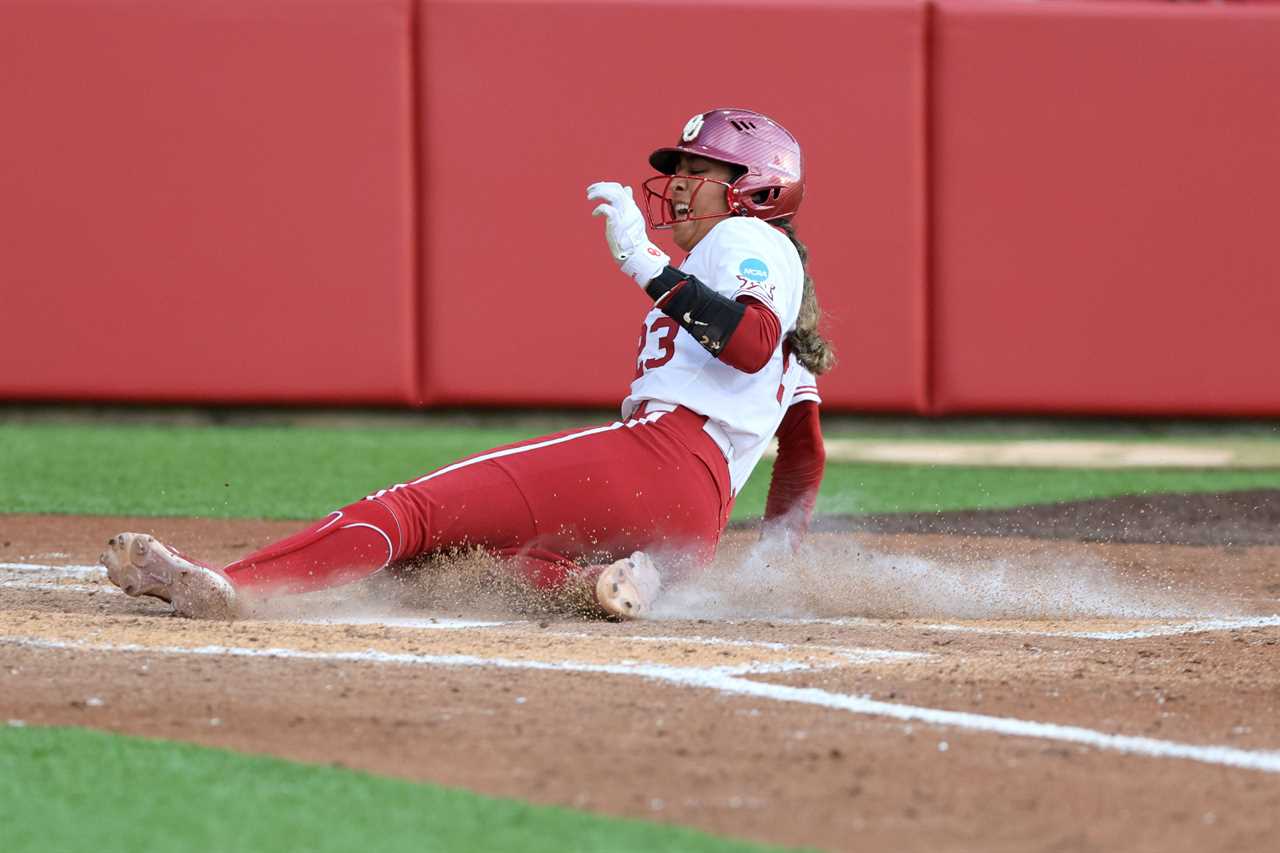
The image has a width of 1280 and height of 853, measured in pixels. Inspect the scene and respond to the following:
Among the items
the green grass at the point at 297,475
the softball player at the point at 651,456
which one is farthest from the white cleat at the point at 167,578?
the green grass at the point at 297,475

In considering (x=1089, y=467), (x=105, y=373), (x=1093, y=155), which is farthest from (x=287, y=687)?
(x=1093, y=155)

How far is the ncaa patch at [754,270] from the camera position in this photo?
382cm

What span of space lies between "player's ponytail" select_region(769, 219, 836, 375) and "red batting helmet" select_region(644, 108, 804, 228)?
8 centimetres

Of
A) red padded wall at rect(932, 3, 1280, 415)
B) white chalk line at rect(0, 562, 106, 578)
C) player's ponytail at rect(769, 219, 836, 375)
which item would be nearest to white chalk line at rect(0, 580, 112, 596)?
white chalk line at rect(0, 562, 106, 578)

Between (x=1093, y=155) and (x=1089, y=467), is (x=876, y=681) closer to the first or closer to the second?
(x=1089, y=467)

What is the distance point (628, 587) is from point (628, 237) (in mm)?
713

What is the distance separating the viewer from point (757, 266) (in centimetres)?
385

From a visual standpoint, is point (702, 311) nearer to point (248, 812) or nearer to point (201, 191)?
point (248, 812)

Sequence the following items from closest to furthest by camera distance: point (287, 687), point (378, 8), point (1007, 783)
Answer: point (1007, 783) → point (287, 687) → point (378, 8)

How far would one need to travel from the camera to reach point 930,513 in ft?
20.9

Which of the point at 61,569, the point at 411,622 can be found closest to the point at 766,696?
the point at 411,622

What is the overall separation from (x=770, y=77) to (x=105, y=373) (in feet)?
11.2

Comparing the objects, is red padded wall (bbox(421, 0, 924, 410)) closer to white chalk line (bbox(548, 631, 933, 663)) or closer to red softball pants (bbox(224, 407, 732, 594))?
red softball pants (bbox(224, 407, 732, 594))

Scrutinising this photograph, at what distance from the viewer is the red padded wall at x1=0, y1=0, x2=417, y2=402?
8.58 m
